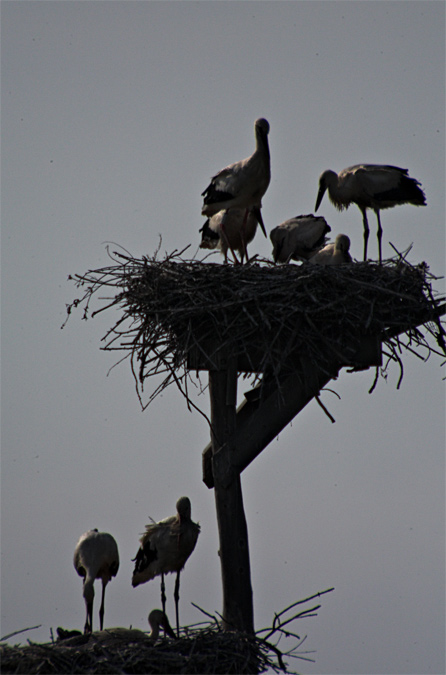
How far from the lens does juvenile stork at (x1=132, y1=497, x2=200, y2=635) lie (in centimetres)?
808

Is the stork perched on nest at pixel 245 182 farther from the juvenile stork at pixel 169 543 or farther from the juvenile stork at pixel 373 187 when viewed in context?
the juvenile stork at pixel 169 543

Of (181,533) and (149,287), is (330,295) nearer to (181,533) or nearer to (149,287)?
(149,287)

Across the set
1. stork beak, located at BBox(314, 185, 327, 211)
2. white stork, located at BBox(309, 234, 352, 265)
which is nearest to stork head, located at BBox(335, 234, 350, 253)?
white stork, located at BBox(309, 234, 352, 265)

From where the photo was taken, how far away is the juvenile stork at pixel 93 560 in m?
9.08

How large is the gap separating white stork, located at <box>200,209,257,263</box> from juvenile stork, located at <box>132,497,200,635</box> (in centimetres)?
220

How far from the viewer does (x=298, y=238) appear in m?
9.07

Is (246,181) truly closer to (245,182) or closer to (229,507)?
(245,182)

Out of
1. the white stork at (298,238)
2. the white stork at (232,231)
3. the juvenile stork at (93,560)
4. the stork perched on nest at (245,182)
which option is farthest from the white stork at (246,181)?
the juvenile stork at (93,560)

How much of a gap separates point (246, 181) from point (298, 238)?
0.96 metres

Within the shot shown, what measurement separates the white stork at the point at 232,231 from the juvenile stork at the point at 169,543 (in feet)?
7.23

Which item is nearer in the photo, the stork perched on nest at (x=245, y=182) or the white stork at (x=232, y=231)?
the stork perched on nest at (x=245, y=182)

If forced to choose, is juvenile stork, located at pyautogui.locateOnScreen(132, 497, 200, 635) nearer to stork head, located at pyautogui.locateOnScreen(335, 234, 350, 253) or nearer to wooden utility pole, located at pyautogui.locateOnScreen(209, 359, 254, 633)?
wooden utility pole, located at pyautogui.locateOnScreen(209, 359, 254, 633)

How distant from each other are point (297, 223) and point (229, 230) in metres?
0.62

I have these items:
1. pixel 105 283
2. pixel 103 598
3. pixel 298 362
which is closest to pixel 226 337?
pixel 298 362
